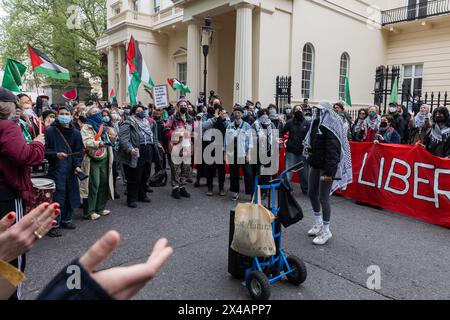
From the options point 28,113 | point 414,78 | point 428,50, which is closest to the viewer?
point 28,113

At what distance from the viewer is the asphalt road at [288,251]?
11.9 feet

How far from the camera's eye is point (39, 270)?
13.2ft

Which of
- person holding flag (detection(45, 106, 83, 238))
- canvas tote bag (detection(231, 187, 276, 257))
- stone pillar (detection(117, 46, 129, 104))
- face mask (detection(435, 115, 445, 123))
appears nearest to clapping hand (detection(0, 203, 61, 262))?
canvas tote bag (detection(231, 187, 276, 257))

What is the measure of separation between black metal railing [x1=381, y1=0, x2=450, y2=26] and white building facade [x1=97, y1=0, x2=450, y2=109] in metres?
0.06

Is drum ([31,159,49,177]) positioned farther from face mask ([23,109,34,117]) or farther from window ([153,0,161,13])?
window ([153,0,161,13])

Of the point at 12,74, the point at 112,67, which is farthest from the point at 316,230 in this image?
the point at 112,67

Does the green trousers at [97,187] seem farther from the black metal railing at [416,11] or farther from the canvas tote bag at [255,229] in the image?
the black metal railing at [416,11]

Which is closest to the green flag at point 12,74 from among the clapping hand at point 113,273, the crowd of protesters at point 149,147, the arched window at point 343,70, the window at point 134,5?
the crowd of protesters at point 149,147

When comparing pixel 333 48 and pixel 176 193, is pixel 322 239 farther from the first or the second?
pixel 333 48

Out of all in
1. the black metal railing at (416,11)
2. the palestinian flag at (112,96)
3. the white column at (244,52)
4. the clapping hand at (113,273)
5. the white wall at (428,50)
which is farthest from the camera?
the white wall at (428,50)

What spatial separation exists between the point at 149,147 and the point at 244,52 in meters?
9.01

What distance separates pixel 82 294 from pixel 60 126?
5223mm

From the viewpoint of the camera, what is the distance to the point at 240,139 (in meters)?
7.41

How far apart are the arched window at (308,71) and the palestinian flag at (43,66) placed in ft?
41.8
